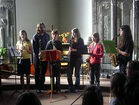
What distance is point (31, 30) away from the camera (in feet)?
28.9

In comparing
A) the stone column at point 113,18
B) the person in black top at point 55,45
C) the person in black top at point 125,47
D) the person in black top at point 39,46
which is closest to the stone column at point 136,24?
the stone column at point 113,18

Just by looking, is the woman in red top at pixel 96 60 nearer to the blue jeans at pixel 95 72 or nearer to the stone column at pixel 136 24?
the blue jeans at pixel 95 72

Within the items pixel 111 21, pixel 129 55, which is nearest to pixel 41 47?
pixel 129 55

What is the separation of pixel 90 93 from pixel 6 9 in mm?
7542

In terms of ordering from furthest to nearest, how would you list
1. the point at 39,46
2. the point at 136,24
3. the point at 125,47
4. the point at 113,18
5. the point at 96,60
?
the point at 113,18 < the point at 136,24 < the point at 39,46 < the point at 96,60 < the point at 125,47

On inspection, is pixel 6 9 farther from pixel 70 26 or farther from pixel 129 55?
pixel 129 55

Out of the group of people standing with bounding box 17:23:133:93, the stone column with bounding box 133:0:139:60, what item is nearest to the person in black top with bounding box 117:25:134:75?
the group of people standing with bounding box 17:23:133:93

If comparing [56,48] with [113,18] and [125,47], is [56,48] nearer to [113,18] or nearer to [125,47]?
→ [125,47]

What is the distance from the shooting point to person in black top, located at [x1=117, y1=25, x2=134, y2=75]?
4418 millimetres

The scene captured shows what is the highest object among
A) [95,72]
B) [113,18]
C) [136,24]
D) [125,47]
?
[113,18]

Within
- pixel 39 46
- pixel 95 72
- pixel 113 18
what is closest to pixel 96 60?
pixel 95 72

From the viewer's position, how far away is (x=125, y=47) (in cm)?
448

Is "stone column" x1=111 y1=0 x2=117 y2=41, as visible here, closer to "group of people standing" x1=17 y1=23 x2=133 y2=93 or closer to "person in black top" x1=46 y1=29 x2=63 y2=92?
"group of people standing" x1=17 y1=23 x2=133 y2=93

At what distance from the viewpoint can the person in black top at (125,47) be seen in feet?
14.5
